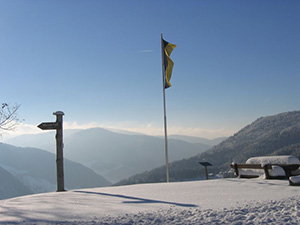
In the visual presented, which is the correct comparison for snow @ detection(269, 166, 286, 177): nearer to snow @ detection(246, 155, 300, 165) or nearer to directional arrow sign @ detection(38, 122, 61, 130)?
snow @ detection(246, 155, 300, 165)

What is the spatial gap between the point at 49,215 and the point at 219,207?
3.86 m

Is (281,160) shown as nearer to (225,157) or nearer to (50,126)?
(50,126)

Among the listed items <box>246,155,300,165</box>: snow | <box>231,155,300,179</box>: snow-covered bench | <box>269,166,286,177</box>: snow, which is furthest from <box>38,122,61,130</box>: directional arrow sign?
<box>269,166,286,177</box>: snow

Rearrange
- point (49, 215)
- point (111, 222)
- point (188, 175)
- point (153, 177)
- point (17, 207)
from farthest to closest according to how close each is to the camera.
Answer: point (153, 177)
point (188, 175)
point (17, 207)
point (49, 215)
point (111, 222)

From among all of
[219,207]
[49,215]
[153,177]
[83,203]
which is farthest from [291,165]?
[153,177]

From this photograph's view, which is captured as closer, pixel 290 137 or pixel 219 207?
pixel 219 207

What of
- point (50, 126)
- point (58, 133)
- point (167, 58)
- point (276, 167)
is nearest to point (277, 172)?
point (276, 167)

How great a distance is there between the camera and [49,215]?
575 cm

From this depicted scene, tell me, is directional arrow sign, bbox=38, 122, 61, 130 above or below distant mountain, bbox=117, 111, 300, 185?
above

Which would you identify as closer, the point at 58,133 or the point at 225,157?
the point at 58,133

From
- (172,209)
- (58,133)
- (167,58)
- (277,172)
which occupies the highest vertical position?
(167,58)

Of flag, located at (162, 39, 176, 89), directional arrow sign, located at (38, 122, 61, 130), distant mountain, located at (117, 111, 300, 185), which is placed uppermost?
flag, located at (162, 39, 176, 89)

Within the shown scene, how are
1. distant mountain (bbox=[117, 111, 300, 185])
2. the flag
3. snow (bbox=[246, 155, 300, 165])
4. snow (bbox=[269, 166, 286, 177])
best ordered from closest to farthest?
snow (bbox=[269, 166, 286, 177])
snow (bbox=[246, 155, 300, 165])
the flag
distant mountain (bbox=[117, 111, 300, 185])

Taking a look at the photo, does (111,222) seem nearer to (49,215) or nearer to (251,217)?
(49,215)
